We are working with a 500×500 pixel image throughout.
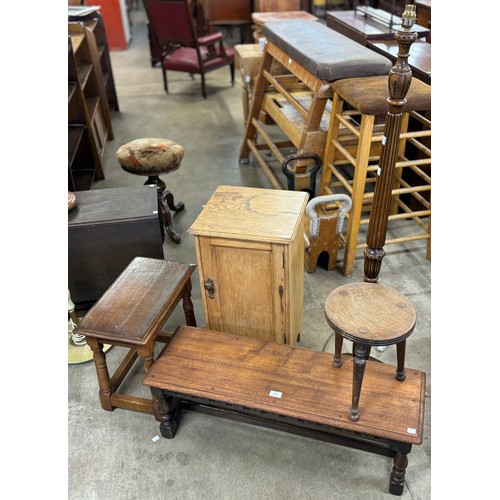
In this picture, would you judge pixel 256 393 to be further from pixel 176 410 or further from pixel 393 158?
pixel 393 158

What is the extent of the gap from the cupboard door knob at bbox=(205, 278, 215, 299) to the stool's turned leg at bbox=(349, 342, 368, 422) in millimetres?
750

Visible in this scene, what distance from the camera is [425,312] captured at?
2682mm

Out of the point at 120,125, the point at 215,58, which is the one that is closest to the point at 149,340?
the point at 120,125

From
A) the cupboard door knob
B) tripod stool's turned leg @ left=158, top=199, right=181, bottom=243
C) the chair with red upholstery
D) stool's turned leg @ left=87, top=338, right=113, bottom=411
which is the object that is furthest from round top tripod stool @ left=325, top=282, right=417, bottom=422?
the chair with red upholstery

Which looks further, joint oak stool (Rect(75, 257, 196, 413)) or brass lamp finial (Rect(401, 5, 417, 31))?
joint oak stool (Rect(75, 257, 196, 413))

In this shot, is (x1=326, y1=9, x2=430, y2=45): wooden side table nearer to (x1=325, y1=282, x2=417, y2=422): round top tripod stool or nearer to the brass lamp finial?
the brass lamp finial

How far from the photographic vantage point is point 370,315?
1.62 meters

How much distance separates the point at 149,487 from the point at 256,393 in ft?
1.90

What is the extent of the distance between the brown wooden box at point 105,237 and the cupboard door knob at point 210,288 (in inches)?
24.0

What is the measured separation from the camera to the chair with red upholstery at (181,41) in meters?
5.58

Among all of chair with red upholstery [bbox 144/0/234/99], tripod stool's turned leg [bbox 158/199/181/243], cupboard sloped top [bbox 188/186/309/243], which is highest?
chair with red upholstery [bbox 144/0/234/99]

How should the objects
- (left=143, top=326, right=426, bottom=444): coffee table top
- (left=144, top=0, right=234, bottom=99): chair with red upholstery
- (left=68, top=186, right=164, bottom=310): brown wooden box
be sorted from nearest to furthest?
(left=143, top=326, right=426, bottom=444): coffee table top < (left=68, top=186, right=164, bottom=310): brown wooden box < (left=144, top=0, right=234, bottom=99): chair with red upholstery

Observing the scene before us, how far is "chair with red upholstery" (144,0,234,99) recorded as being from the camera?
558 cm

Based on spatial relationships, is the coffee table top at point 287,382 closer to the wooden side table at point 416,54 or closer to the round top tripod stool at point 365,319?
the round top tripod stool at point 365,319
